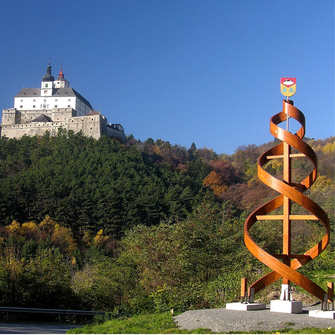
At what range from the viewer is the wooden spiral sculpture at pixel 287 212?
32.3ft

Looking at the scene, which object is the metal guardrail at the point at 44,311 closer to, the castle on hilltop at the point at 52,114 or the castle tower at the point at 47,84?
the castle on hilltop at the point at 52,114

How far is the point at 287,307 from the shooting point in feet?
31.2

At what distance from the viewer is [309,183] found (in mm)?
11156

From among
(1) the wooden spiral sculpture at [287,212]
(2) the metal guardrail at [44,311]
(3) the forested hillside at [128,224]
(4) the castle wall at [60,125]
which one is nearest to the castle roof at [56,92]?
(4) the castle wall at [60,125]

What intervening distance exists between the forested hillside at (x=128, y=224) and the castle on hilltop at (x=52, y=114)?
11.1ft

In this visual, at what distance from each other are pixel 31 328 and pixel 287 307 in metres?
6.02

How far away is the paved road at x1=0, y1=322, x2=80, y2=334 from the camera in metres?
10.6

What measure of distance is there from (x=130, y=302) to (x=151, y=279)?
98.0 inches

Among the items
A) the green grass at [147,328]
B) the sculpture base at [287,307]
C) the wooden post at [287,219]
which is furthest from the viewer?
the wooden post at [287,219]

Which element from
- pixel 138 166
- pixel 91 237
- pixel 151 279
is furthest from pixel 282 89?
Answer: pixel 138 166

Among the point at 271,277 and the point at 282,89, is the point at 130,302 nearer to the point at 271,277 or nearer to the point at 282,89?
the point at 271,277

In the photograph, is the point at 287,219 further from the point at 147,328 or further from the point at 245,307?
the point at 147,328

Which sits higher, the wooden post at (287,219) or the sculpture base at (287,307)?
the wooden post at (287,219)

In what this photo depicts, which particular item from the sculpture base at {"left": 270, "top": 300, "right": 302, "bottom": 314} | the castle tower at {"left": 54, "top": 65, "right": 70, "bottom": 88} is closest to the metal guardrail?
the sculpture base at {"left": 270, "top": 300, "right": 302, "bottom": 314}
